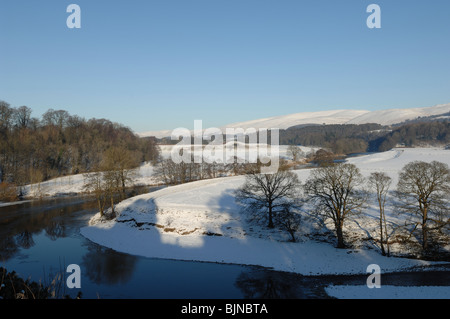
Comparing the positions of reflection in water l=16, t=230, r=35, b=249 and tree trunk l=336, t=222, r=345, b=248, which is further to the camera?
reflection in water l=16, t=230, r=35, b=249

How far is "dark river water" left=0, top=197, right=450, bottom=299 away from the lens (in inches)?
733

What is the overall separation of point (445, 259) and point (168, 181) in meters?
53.6

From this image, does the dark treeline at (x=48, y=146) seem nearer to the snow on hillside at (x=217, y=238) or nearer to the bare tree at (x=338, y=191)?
the snow on hillside at (x=217, y=238)

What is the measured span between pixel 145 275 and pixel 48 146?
64.2 meters

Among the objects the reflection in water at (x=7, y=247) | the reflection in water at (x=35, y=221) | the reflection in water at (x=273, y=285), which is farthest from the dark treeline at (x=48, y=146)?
the reflection in water at (x=273, y=285)

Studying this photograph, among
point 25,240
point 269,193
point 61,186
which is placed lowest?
point 25,240

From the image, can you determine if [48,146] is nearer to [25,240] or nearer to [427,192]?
[25,240]

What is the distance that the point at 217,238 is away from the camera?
29078 millimetres

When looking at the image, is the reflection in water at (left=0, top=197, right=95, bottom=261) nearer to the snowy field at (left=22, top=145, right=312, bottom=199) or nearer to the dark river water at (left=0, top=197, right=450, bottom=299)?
the dark river water at (left=0, top=197, right=450, bottom=299)

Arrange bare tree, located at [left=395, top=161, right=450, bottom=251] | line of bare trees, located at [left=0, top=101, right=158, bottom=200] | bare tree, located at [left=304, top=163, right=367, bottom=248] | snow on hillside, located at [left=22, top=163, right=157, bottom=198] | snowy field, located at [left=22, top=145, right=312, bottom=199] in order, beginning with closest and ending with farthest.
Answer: bare tree, located at [left=395, top=161, right=450, bottom=251]
bare tree, located at [left=304, top=163, right=367, bottom=248]
snowy field, located at [left=22, top=145, right=312, bottom=199]
snow on hillside, located at [left=22, top=163, right=157, bottom=198]
line of bare trees, located at [left=0, top=101, right=158, bottom=200]

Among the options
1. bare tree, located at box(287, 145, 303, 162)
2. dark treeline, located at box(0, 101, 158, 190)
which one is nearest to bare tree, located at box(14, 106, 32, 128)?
dark treeline, located at box(0, 101, 158, 190)

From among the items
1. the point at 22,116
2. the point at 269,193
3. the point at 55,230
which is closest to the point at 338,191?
the point at 269,193
